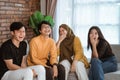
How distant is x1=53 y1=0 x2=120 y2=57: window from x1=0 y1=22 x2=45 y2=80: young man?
2.04m

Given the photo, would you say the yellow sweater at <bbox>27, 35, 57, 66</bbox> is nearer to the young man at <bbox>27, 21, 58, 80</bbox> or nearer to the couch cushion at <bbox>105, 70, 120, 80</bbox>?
the young man at <bbox>27, 21, 58, 80</bbox>

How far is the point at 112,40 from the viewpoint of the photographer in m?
4.87

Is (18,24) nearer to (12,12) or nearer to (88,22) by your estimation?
(12,12)

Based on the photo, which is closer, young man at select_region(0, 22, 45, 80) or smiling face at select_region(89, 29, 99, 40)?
young man at select_region(0, 22, 45, 80)

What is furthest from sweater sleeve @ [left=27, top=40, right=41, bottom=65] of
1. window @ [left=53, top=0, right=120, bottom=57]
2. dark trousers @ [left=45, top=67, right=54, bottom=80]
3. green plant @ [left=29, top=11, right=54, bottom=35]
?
window @ [left=53, top=0, right=120, bottom=57]

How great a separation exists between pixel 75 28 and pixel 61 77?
1940mm

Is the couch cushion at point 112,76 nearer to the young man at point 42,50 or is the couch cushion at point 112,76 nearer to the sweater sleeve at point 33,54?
the young man at point 42,50

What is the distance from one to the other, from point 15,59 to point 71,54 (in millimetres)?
947

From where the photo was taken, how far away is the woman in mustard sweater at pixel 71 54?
11.4ft

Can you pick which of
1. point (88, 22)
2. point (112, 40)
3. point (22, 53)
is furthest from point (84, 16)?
point (22, 53)

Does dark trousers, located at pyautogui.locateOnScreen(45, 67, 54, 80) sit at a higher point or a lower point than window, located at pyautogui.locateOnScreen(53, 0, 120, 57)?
lower

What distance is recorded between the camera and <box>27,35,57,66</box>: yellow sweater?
340 centimetres

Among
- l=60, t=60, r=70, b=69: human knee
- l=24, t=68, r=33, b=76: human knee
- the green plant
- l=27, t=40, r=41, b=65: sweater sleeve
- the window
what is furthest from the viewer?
the window

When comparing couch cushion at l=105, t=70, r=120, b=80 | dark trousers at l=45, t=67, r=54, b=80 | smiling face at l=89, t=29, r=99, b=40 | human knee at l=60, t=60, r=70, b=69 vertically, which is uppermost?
smiling face at l=89, t=29, r=99, b=40
